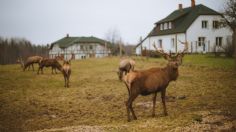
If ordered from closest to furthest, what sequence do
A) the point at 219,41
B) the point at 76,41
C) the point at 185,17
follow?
1. the point at 219,41
2. the point at 185,17
3. the point at 76,41

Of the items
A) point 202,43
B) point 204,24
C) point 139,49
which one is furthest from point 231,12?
point 139,49

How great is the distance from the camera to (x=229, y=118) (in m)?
8.79

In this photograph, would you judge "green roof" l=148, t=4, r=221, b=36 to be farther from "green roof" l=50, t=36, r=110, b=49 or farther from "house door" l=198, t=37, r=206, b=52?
"green roof" l=50, t=36, r=110, b=49

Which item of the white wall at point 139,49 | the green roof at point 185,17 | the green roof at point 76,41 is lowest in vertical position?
the white wall at point 139,49

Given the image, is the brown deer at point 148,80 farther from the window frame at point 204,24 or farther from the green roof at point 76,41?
the green roof at point 76,41

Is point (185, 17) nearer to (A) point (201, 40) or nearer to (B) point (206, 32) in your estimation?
(B) point (206, 32)

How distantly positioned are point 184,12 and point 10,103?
3878cm

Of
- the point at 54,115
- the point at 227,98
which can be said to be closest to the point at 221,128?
the point at 227,98

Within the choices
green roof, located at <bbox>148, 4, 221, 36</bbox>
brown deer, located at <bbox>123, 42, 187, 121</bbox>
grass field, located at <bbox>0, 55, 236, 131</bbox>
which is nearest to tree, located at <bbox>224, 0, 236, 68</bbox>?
green roof, located at <bbox>148, 4, 221, 36</bbox>

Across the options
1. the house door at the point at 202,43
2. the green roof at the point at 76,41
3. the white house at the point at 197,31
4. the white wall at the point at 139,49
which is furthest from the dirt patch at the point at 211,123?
the green roof at the point at 76,41

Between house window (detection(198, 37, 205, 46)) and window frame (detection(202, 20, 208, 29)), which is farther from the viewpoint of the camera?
window frame (detection(202, 20, 208, 29))

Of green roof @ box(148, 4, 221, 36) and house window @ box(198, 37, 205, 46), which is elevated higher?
green roof @ box(148, 4, 221, 36)

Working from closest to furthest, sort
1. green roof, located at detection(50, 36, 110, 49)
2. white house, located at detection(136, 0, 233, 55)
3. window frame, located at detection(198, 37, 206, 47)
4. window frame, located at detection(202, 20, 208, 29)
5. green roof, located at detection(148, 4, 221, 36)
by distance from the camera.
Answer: window frame, located at detection(198, 37, 206, 47) → white house, located at detection(136, 0, 233, 55) → green roof, located at detection(148, 4, 221, 36) → window frame, located at detection(202, 20, 208, 29) → green roof, located at detection(50, 36, 110, 49)

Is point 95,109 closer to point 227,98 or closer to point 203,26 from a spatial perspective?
point 227,98
